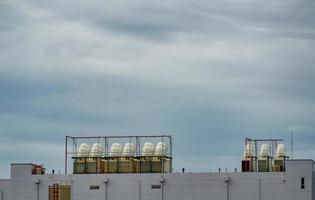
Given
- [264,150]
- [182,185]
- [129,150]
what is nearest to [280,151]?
[264,150]

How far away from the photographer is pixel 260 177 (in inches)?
5448

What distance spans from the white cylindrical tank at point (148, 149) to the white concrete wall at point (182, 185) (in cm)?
437

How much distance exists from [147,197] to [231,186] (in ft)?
42.9

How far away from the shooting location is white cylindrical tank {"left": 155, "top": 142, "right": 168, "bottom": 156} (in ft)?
479

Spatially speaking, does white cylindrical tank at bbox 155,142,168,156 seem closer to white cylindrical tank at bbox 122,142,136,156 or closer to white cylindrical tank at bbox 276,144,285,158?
white cylindrical tank at bbox 122,142,136,156

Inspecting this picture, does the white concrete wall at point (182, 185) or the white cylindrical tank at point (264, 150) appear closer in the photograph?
the white concrete wall at point (182, 185)

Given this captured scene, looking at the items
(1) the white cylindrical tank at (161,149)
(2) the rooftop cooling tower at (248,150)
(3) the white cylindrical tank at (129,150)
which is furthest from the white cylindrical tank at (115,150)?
(2) the rooftop cooling tower at (248,150)

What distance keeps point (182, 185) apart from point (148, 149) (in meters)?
8.80

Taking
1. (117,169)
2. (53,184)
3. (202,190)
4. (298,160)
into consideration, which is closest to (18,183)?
(53,184)

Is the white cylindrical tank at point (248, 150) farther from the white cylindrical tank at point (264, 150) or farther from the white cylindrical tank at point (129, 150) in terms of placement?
the white cylindrical tank at point (129, 150)

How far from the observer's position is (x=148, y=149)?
14638 cm

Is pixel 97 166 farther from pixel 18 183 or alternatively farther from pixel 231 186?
pixel 231 186

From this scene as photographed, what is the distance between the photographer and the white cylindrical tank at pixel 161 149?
5743 inches

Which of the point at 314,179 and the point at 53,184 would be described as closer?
the point at 314,179
